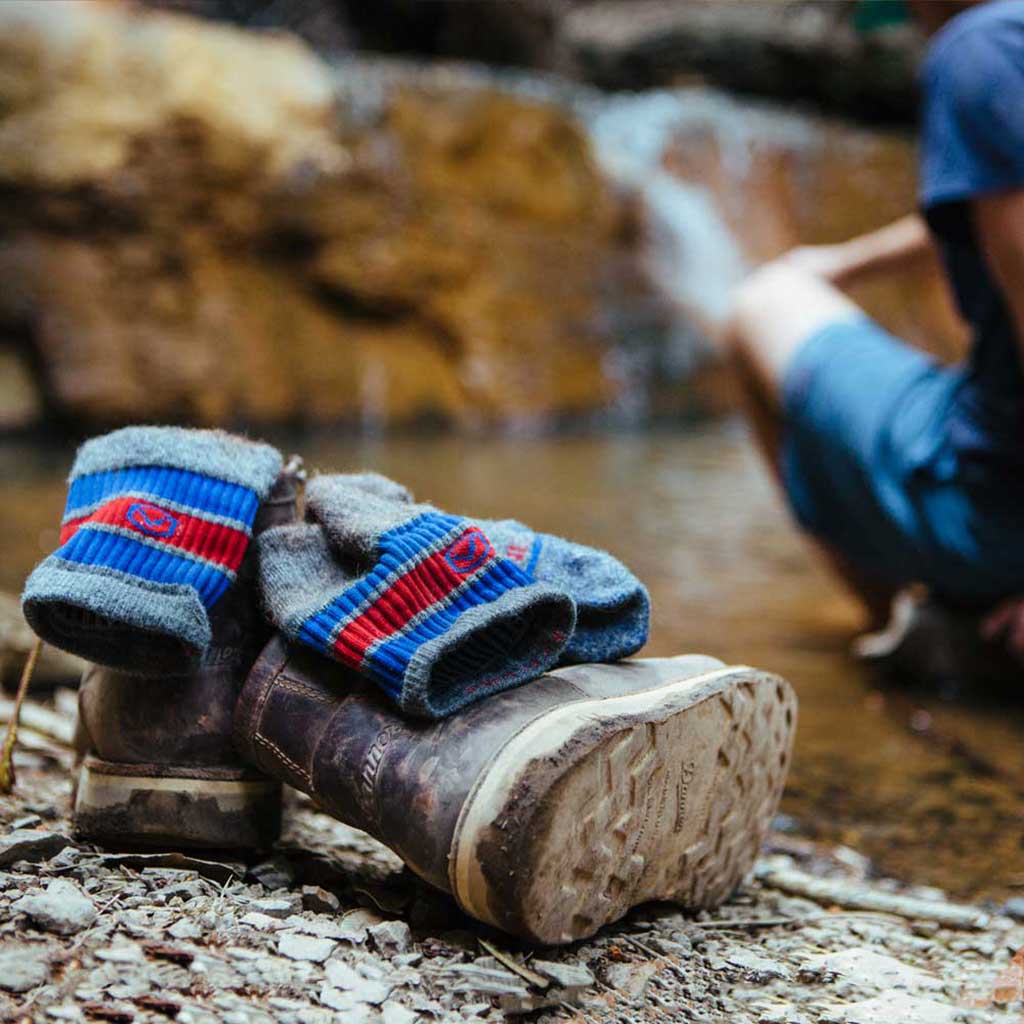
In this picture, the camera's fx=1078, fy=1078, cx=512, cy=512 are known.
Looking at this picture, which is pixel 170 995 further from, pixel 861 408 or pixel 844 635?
pixel 844 635

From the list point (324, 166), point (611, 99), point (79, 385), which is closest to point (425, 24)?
point (611, 99)

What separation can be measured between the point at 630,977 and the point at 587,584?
1.00 feet

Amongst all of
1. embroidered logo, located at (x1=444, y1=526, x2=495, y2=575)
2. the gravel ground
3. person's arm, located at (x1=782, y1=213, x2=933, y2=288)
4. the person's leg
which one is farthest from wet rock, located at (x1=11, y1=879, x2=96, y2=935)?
person's arm, located at (x1=782, y1=213, x2=933, y2=288)

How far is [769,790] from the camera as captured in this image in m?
0.94

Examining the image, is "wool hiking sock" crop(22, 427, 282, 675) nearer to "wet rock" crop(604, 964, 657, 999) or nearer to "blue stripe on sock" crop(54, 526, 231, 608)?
"blue stripe on sock" crop(54, 526, 231, 608)

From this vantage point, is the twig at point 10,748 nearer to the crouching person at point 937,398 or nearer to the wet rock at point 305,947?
the wet rock at point 305,947

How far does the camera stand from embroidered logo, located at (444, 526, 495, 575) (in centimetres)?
81

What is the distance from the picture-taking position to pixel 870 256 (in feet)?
7.16

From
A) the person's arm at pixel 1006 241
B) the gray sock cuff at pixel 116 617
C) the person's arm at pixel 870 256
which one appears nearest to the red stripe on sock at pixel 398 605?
the gray sock cuff at pixel 116 617

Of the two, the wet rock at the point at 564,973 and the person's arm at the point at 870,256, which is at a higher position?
the person's arm at the point at 870,256

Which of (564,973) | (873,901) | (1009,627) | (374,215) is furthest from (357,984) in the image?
(374,215)

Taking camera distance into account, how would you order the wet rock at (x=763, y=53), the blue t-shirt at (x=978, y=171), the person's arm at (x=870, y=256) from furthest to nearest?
the wet rock at (x=763, y=53) → the person's arm at (x=870, y=256) → the blue t-shirt at (x=978, y=171)

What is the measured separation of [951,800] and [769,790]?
21.0 inches

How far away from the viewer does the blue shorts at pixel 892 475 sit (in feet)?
5.42
